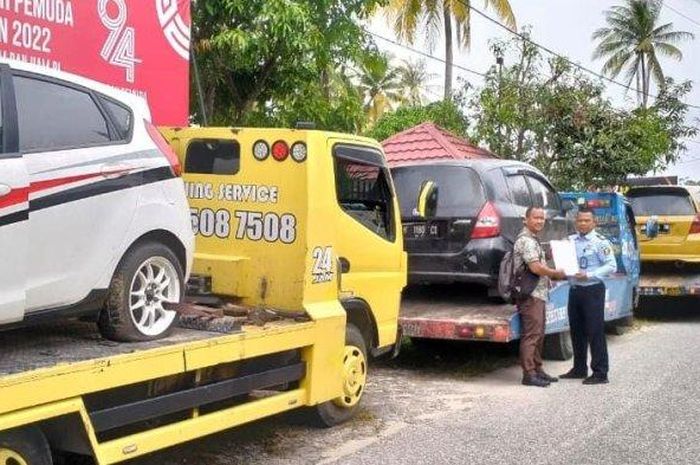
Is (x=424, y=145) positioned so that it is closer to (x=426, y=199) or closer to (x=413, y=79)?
(x=426, y=199)

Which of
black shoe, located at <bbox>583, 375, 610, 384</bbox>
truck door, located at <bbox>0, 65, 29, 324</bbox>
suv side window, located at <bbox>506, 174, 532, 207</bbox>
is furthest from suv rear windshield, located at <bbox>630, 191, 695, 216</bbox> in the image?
truck door, located at <bbox>0, 65, 29, 324</bbox>

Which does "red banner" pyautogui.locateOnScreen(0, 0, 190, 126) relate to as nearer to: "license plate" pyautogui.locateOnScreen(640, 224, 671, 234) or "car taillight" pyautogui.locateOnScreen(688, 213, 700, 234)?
"license plate" pyautogui.locateOnScreen(640, 224, 671, 234)

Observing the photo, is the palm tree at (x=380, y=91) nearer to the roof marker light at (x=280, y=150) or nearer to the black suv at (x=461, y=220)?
the black suv at (x=461, y=220)

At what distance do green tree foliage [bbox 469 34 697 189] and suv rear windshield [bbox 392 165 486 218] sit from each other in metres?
8.31

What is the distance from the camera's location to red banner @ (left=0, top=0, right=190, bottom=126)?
7.32 m

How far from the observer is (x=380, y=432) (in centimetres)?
637

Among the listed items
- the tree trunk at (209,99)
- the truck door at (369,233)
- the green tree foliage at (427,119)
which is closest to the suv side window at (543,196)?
the truck door at (369,233)

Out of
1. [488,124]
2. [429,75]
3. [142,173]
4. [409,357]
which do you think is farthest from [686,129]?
[429,75]

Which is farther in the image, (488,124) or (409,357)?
(488,124)

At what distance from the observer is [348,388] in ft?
21.1

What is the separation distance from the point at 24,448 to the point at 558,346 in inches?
259

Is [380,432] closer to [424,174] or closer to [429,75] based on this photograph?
[424,174]

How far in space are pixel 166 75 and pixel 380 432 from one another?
450cm

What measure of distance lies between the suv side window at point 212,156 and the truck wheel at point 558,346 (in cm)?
451
